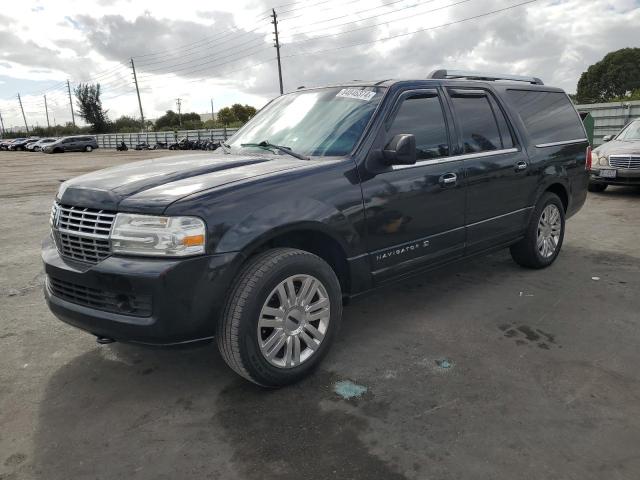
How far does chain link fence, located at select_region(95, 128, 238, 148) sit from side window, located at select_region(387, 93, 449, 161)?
34.0 metres

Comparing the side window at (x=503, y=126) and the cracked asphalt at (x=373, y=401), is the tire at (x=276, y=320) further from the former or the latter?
the side window at (x=503, y=126)

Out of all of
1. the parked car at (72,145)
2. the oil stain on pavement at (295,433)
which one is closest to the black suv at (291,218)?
the oil stain on pavement at (295,433)

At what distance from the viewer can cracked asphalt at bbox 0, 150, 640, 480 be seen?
2.34 metres

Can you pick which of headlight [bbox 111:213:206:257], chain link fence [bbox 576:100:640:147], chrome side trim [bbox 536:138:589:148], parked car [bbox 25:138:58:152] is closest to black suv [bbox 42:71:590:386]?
headlight [bbox 111:213:206:257]

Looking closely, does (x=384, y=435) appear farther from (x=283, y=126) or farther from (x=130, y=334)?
(x=283, y=126)

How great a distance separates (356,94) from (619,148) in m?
7.87

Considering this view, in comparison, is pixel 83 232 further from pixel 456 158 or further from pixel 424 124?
pixel 456 158

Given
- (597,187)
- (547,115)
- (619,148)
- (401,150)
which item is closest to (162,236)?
(401,150)

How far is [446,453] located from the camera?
7.77ft

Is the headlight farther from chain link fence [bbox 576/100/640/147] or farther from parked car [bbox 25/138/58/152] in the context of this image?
parked car [bbox 25/138/58/152]

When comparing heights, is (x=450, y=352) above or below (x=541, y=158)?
below

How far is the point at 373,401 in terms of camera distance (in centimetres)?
282

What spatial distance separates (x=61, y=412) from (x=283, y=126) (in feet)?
7.79

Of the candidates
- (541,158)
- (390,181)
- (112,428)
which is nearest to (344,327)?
(390,181)
